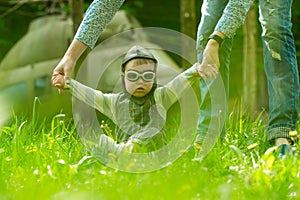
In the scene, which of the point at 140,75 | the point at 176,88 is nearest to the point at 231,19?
the point at 176,88

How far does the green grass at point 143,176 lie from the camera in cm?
256

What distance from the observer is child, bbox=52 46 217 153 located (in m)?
3.51

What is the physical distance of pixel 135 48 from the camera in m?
3.68

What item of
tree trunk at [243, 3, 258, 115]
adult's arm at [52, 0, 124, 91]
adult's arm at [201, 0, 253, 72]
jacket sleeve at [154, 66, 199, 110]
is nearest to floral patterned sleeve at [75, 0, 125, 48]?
adult's arm at [52, 0, 124, 91]

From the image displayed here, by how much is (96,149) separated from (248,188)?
0.78 metres

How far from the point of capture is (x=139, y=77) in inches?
141

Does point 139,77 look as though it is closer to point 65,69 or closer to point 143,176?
point 65,69

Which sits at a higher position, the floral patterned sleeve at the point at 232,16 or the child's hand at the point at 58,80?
the floral patterned sleeve at the point at 232,16

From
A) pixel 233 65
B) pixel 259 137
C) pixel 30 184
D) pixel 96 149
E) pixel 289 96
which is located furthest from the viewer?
pixel 233 65

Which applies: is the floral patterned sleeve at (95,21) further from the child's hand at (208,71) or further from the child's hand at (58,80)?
the child's hand at (208,71)

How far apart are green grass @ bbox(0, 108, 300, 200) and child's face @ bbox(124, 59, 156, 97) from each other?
1.19 ft

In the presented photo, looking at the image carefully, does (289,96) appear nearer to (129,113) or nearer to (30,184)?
(129,113)

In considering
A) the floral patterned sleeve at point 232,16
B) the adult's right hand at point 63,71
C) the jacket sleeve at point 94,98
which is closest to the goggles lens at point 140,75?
the jacket sleeve at point 94,98

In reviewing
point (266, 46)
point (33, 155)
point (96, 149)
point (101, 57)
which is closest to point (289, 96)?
point (266, 46)
